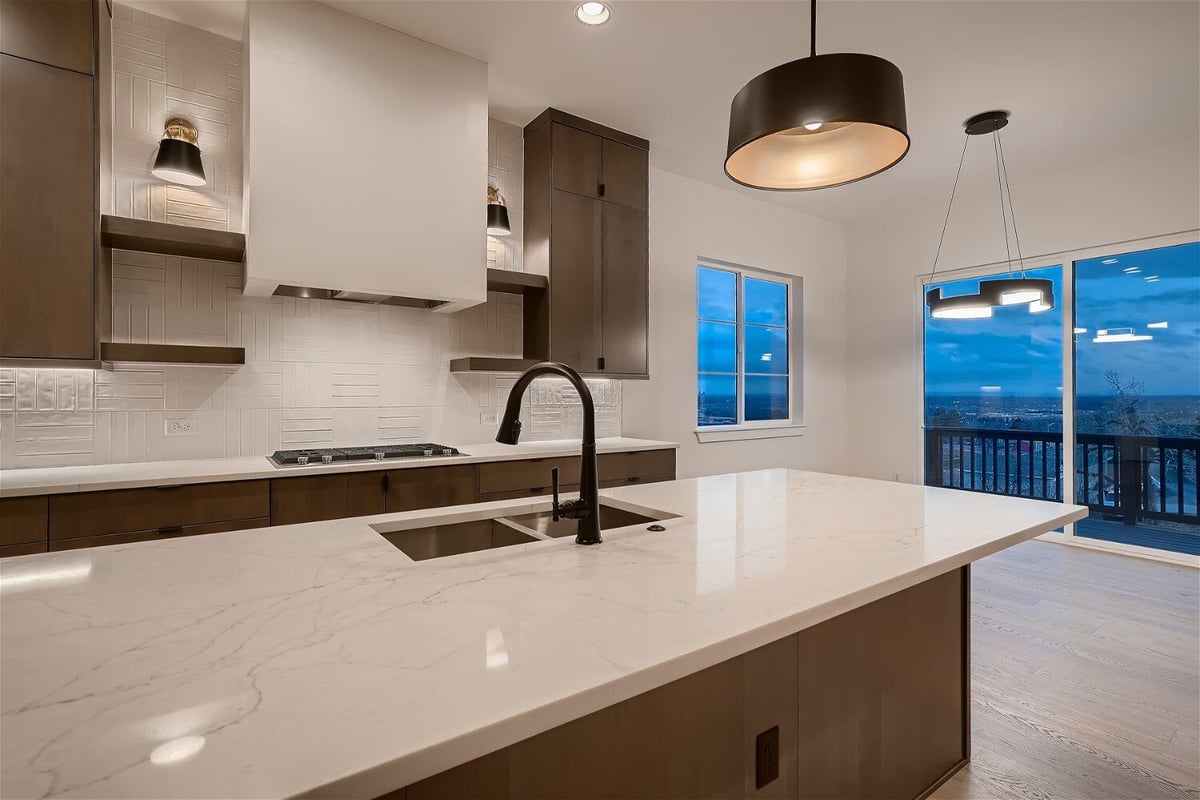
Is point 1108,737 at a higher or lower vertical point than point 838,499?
lower

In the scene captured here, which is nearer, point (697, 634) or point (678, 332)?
point (697, 634)

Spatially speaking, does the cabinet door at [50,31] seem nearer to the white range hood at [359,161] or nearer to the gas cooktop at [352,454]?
the white range hood at [359,161]

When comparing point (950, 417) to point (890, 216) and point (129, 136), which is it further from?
point (129, 136)

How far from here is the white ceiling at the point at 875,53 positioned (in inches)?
111

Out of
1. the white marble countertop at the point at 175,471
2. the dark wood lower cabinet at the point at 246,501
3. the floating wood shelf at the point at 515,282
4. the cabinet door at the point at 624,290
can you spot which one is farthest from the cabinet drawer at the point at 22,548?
the cabinet door at the point at 624,290

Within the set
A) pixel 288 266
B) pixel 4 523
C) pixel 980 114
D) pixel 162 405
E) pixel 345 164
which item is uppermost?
pixel 980 114

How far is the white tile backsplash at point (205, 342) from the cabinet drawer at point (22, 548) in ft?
2.23

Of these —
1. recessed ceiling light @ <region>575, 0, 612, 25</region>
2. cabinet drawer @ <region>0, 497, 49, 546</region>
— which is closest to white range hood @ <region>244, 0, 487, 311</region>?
recessed ceiling light @ <region>575, 0, 612, 25</region>

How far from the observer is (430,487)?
2900 millimetres

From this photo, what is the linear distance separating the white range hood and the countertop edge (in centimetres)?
256

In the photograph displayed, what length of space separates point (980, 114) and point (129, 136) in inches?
189

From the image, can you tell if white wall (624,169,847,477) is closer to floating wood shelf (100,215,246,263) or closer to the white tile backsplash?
the white tile backsplash

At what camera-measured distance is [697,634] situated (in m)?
0.84

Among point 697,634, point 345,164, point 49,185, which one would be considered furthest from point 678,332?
point 697,634
